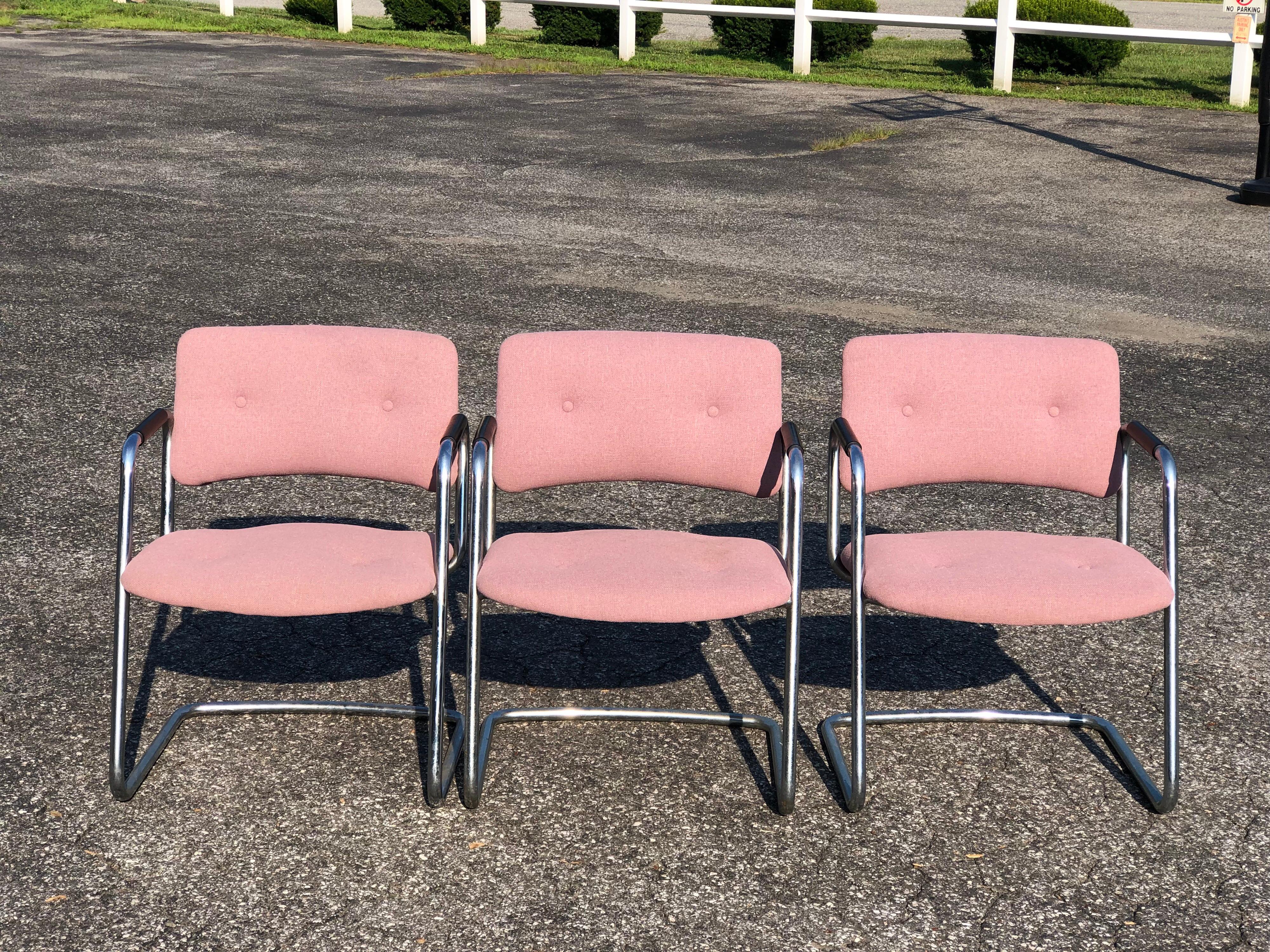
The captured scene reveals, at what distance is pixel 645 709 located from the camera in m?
3.93

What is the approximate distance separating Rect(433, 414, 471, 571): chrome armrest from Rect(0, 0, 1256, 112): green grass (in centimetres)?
1383

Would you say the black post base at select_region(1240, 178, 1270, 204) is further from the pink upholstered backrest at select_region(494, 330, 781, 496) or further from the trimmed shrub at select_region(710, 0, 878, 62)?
the trimmed shrub at select_region(710, 0, 878, 62)

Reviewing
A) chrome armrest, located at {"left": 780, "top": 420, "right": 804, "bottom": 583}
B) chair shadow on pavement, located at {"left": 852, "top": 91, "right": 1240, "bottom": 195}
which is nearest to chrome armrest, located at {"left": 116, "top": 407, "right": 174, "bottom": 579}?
chrome armrest, located at {"left": 780, "top": 420, "right": 804, "bottom": 583}

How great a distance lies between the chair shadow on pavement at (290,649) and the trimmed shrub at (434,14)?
1840cm

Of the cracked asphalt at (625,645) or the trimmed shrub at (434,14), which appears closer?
the cracked asphalt at (625,645)

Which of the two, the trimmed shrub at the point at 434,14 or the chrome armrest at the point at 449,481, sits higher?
the trimmed shrub at the point at 434,14

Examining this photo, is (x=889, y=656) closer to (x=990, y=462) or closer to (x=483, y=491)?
(x=990, y=462)

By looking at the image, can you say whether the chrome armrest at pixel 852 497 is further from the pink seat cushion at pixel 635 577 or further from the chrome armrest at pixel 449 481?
the chrome armrest at pixel 449 481

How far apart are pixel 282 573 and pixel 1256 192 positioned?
943cm

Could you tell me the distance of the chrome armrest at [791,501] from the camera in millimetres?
3510

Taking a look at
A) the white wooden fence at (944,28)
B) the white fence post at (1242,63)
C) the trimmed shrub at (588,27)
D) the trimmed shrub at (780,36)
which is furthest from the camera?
the trimmed shrub at (588,27)

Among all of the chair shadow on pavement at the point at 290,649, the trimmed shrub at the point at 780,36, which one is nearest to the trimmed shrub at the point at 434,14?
the trimmed shrub at the point at 780,36

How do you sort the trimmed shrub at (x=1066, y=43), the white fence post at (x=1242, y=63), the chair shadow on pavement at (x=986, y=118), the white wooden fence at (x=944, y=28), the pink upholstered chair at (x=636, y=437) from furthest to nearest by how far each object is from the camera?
the trimmed shrub at (x=1066, y=43) < the white wooden fence at (x=944, y=28) < the white fence post at (x=1242, y=63) < the chair shadow on pavement at (x=986, y=118) < the pink upholstered chair at (x=636, y=437)

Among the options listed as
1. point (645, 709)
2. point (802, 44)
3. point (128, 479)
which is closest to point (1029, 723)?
point (645, 709)
